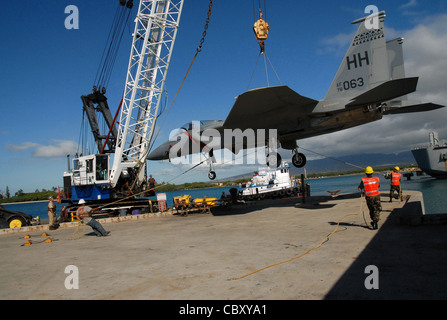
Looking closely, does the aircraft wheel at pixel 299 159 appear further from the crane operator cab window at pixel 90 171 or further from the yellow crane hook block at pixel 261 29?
the crane operator cab window at pixel 90 171

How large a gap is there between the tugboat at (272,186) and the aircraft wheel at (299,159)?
53.6 ft

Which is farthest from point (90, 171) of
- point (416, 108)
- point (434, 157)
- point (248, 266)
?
point (434, 157)

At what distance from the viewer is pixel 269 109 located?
47.0 ft

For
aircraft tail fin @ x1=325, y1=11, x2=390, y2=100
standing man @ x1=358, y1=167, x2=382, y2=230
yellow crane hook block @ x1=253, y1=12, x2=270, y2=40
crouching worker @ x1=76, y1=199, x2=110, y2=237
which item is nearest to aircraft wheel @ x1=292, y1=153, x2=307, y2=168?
aircraft tail fin @ x1=325, y1=11, x2=390, y2=100

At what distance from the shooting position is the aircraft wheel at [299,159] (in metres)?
18.9

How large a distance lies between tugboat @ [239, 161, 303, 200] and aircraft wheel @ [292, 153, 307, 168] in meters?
16.3

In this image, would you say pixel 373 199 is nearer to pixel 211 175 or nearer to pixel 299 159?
pixel 299 159

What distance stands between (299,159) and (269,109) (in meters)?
5.88

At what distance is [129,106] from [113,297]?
2128 cm

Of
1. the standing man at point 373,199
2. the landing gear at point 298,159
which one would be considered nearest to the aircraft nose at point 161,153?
the landing gear at point 298,159

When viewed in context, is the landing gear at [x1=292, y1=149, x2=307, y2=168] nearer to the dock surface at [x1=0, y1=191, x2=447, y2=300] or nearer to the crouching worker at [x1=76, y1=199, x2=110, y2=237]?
the dock surface at [x1=0, y1=191, x2=447, y2=300]
